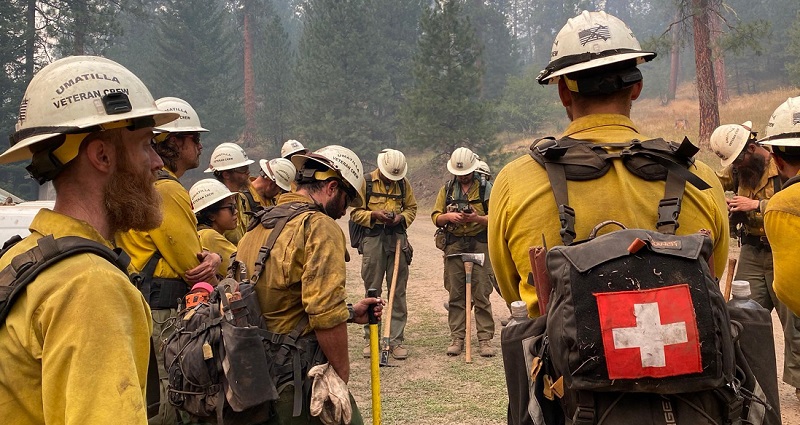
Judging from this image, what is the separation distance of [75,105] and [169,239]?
8.00 ft

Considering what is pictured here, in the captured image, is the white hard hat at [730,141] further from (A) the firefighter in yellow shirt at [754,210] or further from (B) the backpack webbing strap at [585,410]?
(B) the backpack webbing strap at [585,410]

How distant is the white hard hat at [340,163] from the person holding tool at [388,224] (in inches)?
158

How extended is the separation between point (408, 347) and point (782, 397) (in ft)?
14.3

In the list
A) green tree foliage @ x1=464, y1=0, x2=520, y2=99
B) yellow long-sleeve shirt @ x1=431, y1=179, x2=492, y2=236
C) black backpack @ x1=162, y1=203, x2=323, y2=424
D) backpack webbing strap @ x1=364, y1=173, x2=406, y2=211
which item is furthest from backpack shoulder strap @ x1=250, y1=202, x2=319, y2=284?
green tree foliage @ x1=464, y1=0, x2=520, y2=99

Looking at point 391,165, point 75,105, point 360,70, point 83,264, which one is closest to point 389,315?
point 391,165

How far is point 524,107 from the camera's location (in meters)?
41.7

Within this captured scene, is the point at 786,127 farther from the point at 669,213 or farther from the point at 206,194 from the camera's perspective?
the point at 206,194

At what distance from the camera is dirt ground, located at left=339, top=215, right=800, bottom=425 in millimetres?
6426

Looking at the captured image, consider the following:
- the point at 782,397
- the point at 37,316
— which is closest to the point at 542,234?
the point at 37,316

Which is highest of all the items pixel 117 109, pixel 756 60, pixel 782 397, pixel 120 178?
pixel 756 60

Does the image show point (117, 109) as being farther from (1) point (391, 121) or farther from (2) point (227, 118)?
(2) point (227, 118)

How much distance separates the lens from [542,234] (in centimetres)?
241

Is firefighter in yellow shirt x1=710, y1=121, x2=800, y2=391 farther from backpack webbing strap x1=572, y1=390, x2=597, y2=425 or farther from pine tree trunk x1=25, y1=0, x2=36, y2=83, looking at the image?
pine tree trunk x1=25, y1=0, x2=36, y2=83

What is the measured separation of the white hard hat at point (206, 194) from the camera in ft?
20.0
